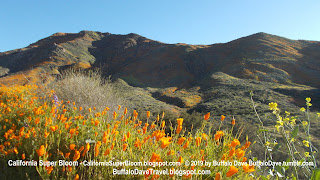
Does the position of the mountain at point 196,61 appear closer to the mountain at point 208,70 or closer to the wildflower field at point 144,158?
the mountain at point 208,70

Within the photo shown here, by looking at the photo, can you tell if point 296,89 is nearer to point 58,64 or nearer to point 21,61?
point 58,64

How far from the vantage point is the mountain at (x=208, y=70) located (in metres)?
19.0

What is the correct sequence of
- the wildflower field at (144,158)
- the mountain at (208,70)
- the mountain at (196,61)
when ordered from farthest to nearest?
the mountain at (196,61), the mountain at (208,70), the wildflower field at (144,158)

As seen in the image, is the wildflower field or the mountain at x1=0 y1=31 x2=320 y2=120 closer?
the wildflower field

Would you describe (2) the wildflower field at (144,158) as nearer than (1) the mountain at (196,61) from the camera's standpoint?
Yes

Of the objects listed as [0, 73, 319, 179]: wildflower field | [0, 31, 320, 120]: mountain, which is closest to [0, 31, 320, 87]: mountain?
[0, 31, 320, 120]: mountain

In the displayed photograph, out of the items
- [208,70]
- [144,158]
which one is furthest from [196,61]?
[144,158]

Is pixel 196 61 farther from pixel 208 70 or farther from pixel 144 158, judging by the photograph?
pixel 144 158

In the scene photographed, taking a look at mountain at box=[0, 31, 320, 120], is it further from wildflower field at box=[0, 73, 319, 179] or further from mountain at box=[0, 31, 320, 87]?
wildflower field at box=[0, 73, 319, 179]

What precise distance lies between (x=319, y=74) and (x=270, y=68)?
6136mm

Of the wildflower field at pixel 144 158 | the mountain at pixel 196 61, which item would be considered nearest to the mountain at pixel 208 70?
the mountain at pixel 196 61

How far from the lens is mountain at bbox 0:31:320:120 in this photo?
750 inches

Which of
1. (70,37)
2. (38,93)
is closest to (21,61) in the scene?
(70,37)

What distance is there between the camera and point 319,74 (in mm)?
25562
